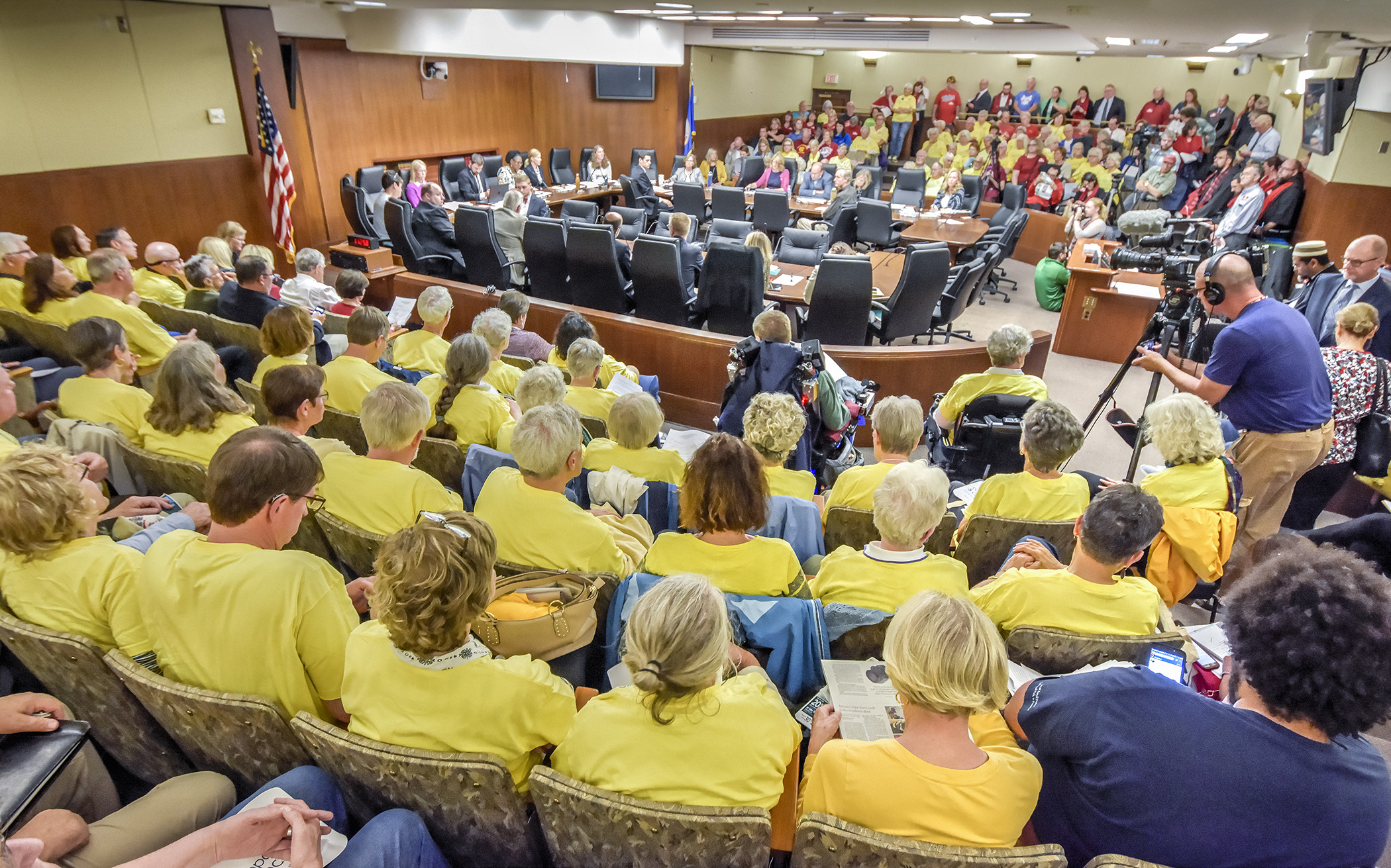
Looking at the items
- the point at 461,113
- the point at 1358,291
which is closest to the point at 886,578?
the point at 1358,291

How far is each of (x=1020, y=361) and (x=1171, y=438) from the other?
3.68ft

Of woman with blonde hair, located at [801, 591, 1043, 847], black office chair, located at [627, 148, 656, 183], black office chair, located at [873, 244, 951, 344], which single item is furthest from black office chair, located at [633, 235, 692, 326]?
black office chair, located at [627, 148, 656, 183]

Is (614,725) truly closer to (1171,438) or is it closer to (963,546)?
(963,546)

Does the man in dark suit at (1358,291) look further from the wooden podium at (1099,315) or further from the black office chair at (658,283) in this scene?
the black office chair at (658,283)

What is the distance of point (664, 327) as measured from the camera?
4996 mm

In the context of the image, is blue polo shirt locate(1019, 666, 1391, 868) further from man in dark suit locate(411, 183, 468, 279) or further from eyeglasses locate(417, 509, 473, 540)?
man in dark suit locate(411, 183, 468, 279)

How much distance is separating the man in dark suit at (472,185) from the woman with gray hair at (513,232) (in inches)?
133

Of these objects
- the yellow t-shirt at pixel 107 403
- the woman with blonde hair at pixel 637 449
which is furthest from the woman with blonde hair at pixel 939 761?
the yellow t-shirt at pixel 107 403

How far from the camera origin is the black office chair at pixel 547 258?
6.07 meters

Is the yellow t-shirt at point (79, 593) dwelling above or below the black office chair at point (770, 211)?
below

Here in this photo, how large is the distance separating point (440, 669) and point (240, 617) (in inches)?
20.4

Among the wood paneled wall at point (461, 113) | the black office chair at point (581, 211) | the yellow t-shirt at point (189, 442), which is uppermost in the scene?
the wood paneled wall at point (461, 113)

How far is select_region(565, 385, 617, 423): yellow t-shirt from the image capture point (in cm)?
335

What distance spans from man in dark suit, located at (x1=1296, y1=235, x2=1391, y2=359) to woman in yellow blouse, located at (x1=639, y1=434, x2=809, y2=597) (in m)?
3.69
